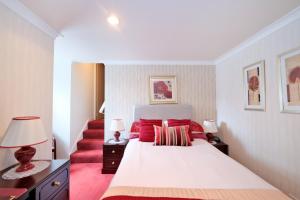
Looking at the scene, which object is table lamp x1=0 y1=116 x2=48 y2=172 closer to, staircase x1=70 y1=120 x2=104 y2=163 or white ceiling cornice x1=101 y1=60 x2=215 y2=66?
staircase x1=70 y1=120 x2=104 y2=163

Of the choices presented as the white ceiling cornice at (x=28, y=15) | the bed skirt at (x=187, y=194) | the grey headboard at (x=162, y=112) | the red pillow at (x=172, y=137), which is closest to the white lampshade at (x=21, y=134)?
the bed skirt at (x=187, y=194)

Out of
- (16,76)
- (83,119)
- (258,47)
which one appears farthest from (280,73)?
(83,119)

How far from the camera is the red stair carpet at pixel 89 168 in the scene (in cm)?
253

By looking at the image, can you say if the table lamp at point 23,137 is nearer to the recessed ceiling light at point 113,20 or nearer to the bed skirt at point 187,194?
the bed skirt at point 187,194

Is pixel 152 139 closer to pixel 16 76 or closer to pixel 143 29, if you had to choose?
pixel 143 29

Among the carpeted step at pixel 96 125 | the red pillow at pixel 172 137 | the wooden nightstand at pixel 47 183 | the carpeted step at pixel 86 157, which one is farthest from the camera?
the carpeted step at pixel 96 125

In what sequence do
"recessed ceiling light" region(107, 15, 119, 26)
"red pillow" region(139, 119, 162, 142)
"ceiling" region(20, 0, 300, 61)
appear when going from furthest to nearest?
"red pillow" region(139, 119, 162, 142), "recessed ceiling light" region(107, 15, 119, 26), "ceiling" region(20, 0, 300, 61)

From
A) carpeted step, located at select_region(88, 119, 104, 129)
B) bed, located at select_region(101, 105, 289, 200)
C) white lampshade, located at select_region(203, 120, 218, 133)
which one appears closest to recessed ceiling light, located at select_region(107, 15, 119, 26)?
bed, located at select_region(101, 105, 289, 200)

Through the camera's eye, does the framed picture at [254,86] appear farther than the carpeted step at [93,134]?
No

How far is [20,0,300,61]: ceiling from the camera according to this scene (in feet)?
5.63

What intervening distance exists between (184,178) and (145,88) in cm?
244

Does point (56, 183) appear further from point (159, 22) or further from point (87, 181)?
point (159, 22)

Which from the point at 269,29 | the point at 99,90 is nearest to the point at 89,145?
the point at 99,90

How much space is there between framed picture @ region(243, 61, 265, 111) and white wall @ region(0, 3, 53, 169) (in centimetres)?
278
